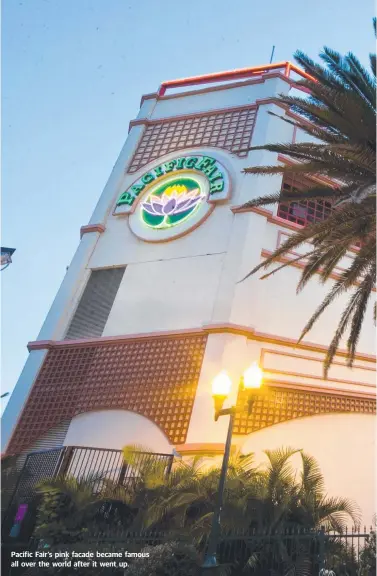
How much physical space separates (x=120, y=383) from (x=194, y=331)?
2.71 metres

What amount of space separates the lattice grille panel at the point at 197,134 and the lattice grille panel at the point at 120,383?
8.86 metres

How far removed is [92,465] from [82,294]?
645 centimetres

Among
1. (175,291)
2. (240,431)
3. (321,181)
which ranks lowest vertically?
(240,431)

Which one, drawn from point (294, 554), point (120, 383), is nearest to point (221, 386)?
point (294, 554)

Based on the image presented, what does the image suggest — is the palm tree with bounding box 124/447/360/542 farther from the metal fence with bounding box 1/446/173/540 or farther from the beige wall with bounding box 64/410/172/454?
the beige wall with bounding box 64/410/172/454

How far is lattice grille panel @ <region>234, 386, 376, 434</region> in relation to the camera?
12.4 metres

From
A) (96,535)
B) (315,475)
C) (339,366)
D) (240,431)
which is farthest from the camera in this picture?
(339,366)

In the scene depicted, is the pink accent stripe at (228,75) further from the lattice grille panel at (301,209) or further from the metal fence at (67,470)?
the metal fence at (67,470)

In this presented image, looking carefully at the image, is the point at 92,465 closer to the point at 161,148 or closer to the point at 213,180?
the point at 213,180

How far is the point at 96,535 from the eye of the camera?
345 inches

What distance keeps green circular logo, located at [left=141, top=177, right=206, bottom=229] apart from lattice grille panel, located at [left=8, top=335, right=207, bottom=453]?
17.1 ft

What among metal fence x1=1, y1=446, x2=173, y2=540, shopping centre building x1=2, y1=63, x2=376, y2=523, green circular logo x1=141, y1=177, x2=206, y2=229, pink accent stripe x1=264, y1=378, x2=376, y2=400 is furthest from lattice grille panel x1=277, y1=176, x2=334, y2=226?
metal fence x1=1, y1=446, x2=173, y2=540

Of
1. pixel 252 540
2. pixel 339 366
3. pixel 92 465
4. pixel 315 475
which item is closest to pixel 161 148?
pixel 339 366

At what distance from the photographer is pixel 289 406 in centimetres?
1284
